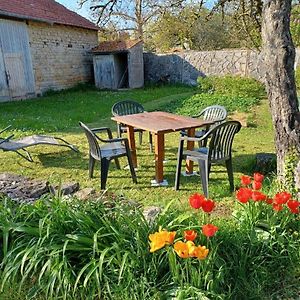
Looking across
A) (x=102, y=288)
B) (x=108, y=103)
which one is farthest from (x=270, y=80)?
(x=108, y=103)

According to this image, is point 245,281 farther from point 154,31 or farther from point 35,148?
point 154,31

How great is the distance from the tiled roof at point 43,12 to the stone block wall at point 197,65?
4029 mm

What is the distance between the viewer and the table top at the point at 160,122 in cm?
411

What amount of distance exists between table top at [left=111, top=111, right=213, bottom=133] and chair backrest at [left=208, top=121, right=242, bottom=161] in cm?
49

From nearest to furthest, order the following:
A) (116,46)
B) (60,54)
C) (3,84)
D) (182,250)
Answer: (182,250) < (3,84) < (60,54) < (116,46)

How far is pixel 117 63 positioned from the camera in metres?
17.4

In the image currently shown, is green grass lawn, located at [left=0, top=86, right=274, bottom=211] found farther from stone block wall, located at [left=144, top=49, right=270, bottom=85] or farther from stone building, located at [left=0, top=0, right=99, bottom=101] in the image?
stone block wall, located at [left=144, top=49, right=270, bottom=85]

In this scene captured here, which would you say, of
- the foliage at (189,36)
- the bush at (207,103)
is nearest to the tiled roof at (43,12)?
the foliage at (189,36)

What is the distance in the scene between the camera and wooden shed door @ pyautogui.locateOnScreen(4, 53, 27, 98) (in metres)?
12.8

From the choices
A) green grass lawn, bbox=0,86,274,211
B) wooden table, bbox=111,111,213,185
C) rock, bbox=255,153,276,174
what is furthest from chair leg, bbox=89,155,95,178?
rock, bbox=255,153,276,174

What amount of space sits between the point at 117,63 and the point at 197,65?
4.22 meters

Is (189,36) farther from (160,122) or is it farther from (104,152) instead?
(104,152)

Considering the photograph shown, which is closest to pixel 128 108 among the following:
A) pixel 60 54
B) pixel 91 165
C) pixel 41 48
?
pixel 91 165

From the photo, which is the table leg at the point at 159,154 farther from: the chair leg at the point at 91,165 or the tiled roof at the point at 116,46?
the tiled roof at the point at 116,46
